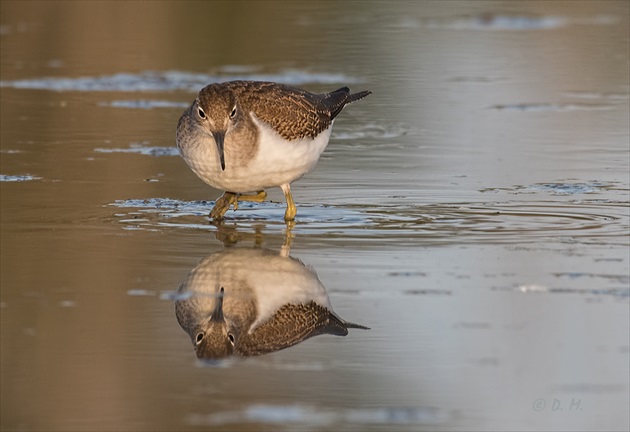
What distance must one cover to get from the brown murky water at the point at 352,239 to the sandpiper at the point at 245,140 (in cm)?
30

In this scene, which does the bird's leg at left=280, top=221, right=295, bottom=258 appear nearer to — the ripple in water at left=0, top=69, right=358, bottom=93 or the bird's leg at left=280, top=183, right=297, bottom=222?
the bird's leg at left=280, top=183, right=297, bottom=222

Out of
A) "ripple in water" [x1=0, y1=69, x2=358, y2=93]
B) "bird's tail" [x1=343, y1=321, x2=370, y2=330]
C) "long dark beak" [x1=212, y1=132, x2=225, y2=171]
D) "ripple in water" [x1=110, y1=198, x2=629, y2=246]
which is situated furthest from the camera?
"ripple in water" [x1=0, y1=69, x2=358, y2=93]

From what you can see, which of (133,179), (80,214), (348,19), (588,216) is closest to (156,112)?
(133,179)

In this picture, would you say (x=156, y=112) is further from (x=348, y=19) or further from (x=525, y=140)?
(x=348, y=19)

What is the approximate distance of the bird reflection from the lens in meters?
5.92

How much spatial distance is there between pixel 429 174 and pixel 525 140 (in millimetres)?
1675

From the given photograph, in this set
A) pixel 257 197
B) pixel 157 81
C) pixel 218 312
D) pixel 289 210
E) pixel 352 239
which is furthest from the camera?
pixel 157 81

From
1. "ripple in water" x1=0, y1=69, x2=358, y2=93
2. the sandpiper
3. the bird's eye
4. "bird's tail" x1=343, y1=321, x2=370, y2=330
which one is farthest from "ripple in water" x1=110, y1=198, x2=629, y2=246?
"ripple in water" x1=0, y1=69, x2=358, y2=93

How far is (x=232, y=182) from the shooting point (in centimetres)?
823

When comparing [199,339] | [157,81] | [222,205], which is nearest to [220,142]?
[222,205]

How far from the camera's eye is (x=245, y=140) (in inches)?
324

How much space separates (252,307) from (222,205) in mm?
2283

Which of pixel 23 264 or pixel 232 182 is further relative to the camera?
pixel 232 182

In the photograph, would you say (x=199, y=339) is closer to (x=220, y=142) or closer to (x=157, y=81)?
(x=220, y=142)
